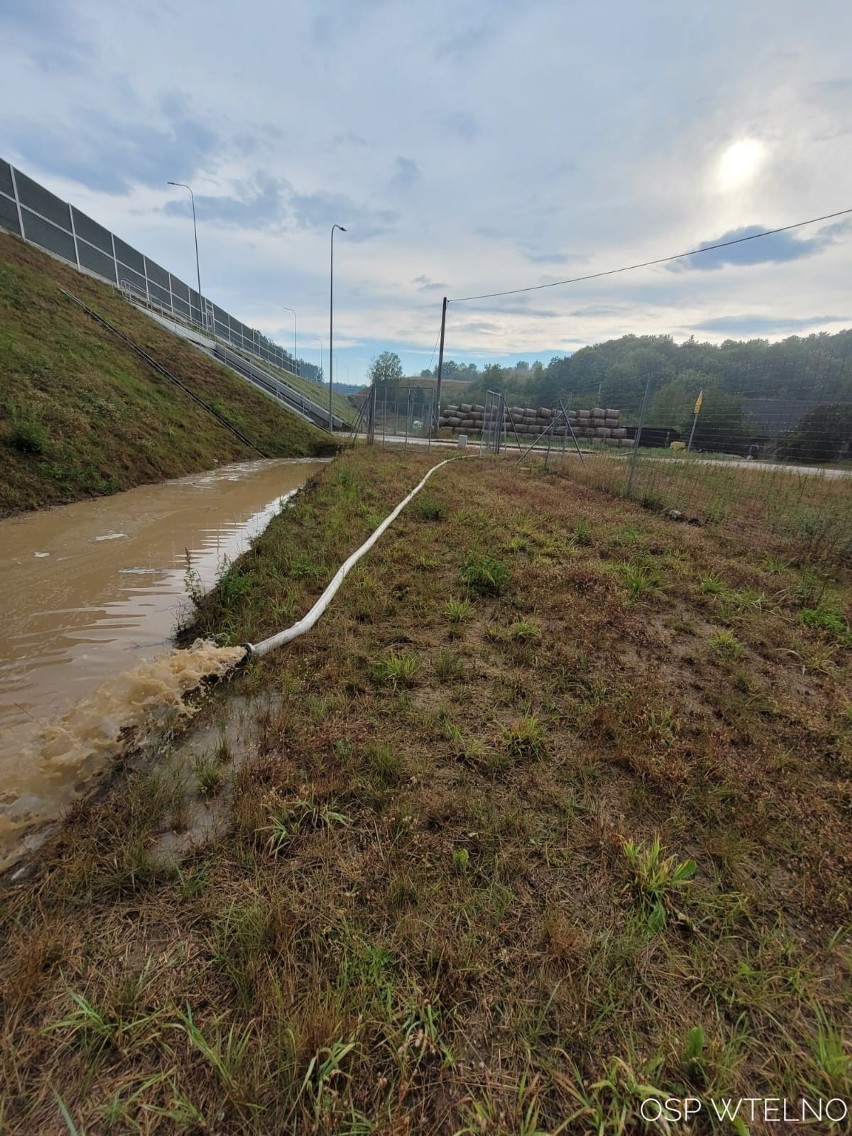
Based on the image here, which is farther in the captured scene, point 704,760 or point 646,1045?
point 704,760

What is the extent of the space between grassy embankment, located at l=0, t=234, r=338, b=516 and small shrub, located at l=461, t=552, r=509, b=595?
6641mm

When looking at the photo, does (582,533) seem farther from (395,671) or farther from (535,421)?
(535,421)

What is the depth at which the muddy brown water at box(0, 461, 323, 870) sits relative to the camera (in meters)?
2.21

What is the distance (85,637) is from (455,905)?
349cm

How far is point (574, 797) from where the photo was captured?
6.80 ft

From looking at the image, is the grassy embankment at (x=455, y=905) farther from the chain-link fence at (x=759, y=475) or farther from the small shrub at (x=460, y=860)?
the chain-link fence at (x=759, y=475)

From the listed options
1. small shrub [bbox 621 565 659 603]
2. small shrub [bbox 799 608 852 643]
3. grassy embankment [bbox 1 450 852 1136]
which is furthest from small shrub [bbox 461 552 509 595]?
small shrub [bbox 799 608 852 643]

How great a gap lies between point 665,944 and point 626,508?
742 centimetres

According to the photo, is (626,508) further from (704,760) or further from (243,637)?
(243,637)

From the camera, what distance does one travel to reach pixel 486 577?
4324 millimetres

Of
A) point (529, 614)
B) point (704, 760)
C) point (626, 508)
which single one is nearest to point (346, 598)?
point (529, 614)

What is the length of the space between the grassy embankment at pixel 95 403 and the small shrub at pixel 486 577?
664 cm

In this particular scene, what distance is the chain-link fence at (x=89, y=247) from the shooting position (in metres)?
14.4

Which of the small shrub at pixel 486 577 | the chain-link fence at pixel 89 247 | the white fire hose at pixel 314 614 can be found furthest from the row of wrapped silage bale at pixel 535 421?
the small shrub at pixel 486 577
